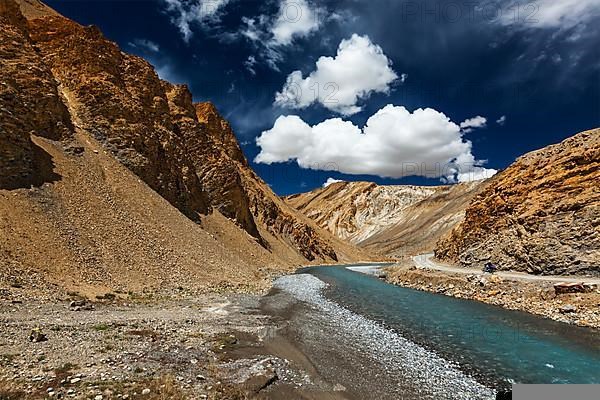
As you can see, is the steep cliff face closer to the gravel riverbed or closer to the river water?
the river water

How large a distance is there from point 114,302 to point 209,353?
37.3ft

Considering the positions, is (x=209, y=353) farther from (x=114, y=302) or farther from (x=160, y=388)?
(x=114, y=302)

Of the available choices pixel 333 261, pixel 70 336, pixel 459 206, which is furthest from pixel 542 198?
pixel 459 206

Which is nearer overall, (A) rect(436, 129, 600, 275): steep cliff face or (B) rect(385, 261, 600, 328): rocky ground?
(B) rect(385, 261, 600, 328): rocky ground

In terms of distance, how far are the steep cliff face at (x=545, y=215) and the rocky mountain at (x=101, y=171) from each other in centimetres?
3040

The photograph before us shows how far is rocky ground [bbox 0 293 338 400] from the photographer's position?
10.9 metres

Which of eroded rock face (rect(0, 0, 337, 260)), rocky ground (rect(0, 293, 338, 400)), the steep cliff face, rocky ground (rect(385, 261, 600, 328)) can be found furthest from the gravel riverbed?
eroded rock face (rect(0, 0, 337, 260))

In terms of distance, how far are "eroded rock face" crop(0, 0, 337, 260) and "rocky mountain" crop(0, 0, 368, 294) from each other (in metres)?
0.17

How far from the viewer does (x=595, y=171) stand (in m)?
34.8

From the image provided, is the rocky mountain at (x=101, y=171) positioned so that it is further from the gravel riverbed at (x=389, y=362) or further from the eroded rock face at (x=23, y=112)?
the gravel riverbed at (x=389, y=362)

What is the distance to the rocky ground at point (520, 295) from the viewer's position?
23.8 metres

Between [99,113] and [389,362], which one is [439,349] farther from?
[99,113]

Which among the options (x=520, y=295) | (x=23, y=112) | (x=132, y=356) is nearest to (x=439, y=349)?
(x=132, y=356)

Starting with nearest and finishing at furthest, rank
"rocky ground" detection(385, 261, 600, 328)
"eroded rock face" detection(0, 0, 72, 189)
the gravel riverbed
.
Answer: the gravel riverbed
"rocky ground" detection(385, 261, 600, 328)
"eroded rock face" detection(0, 0, 72, 189)
